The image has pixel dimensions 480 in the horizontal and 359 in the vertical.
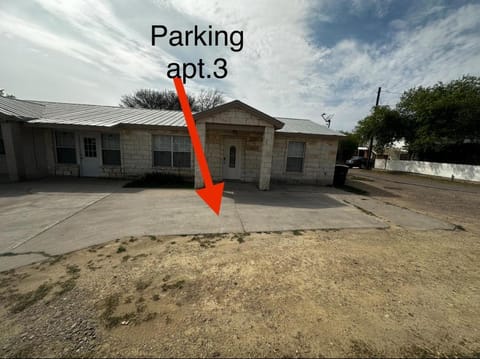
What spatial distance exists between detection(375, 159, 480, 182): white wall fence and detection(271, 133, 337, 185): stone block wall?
15327 millimetres

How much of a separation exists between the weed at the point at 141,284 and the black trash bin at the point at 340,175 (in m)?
10.5

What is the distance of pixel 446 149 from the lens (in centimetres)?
1928

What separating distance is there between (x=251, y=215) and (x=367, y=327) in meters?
3.51

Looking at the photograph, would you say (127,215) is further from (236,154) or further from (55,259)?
(236,154)

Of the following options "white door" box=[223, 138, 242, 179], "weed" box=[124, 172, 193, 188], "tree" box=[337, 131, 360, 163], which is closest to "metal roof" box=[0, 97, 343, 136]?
"white door" box=[223, 138, 242, 179]

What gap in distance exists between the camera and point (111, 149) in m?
9.65

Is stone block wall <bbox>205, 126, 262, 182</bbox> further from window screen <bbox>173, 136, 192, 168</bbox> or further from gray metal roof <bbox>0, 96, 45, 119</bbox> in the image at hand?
gray metal roof <bbox>0, 96, 45, 119</bbox>

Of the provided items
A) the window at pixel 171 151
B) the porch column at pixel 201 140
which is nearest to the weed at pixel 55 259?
the porch column at pixel 201 140

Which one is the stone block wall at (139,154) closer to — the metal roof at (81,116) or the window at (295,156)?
the metal roof at (81,116)

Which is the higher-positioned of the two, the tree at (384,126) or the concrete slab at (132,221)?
the tree at (384,126)

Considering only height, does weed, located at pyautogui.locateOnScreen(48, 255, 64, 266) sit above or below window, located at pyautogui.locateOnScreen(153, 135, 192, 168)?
below

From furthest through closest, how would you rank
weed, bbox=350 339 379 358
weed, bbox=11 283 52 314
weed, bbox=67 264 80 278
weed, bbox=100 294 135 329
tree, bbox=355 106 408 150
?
tree, bbox=355 106 408 150, weed, bbox=67 264 80 278, weed, bbox=11 283 52 314, weed, bbox=100 294 135 329, weed, bbox=350 339 379 358

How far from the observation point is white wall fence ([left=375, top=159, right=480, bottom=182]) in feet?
53.2

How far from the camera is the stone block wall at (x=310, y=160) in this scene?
10.0 m
